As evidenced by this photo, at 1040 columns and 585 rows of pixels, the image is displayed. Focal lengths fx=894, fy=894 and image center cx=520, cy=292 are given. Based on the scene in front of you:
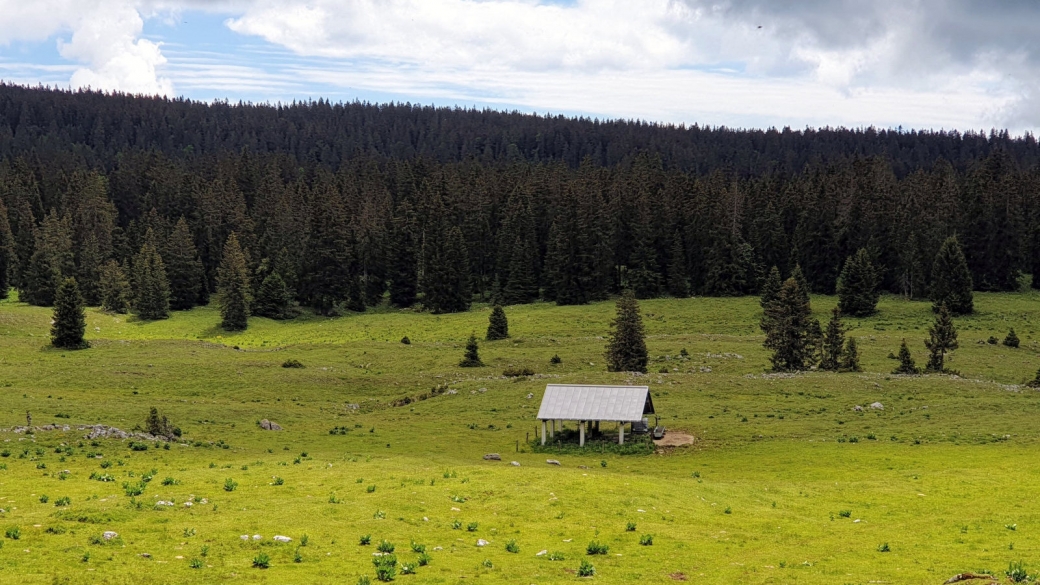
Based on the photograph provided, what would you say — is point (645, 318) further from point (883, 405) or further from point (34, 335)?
point (34, 335)

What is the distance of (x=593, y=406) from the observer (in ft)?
186

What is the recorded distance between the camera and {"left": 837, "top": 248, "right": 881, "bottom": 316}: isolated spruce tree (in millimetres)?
119312

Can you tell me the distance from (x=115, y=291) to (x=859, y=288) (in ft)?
353

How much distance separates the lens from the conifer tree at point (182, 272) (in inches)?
5531

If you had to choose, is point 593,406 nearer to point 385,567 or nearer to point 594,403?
point 594,403

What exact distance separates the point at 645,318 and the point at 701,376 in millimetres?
40949

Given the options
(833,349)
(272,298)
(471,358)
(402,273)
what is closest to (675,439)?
(833,349)

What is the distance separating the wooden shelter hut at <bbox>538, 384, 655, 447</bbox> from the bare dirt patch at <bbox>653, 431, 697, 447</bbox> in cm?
184

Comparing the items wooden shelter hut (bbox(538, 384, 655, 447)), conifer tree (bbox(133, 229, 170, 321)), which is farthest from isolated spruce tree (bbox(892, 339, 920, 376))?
conifer tree (bbox(133, 229, 170, 321))

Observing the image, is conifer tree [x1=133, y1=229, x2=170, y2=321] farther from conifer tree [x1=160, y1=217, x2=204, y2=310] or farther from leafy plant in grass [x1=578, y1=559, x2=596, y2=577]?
leafy plant in grass [x1=578, y1=559, x2=596, y2=577]

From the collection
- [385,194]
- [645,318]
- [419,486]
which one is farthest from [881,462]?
[385,194]

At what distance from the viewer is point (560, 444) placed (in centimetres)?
5628

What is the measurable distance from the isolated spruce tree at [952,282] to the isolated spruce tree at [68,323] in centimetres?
10279

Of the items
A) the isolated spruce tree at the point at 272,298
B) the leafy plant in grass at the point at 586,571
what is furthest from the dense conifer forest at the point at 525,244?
the leafy plant in grass at the point at 586,571
